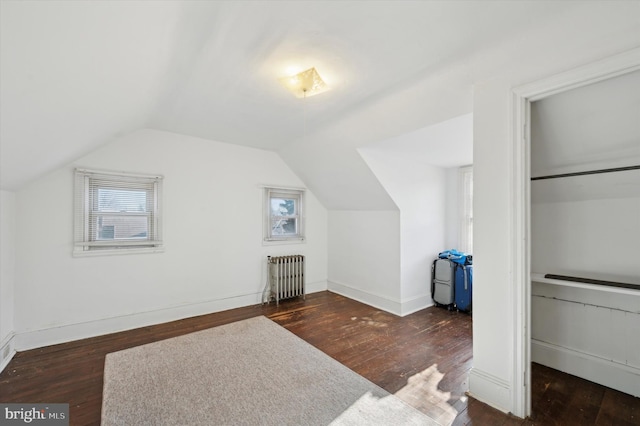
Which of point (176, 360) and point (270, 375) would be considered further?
point (176, 360)

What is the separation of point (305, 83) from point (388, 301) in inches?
123

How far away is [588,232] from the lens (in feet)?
7.47

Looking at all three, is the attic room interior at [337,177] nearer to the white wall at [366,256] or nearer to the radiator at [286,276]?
the white wall at [366,256]

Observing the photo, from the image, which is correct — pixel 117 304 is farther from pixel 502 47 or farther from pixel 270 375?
pixel 502 47

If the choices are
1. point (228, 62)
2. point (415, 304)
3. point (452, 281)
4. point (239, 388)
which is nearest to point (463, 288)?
point (452, 281)

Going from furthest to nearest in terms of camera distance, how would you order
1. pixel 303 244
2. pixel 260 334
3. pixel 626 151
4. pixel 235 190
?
pixel 303 244 → pixel 235 190 → pixel 260 334 → pixel 626 151

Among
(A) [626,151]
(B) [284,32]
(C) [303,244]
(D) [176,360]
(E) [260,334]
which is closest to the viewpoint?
(B) [284,32]

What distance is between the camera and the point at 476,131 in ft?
6.64

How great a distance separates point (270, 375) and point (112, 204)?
106 inches

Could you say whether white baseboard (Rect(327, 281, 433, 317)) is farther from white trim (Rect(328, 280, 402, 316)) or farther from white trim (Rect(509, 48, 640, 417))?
white trim (Rect(509, 48, 640, 417))

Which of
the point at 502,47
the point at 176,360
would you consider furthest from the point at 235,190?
the point at 502,47

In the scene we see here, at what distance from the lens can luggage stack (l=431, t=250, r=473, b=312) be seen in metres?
3.80

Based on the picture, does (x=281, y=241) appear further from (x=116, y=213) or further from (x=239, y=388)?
(x=239, y=388)

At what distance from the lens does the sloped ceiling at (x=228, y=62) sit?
1.03 meters
